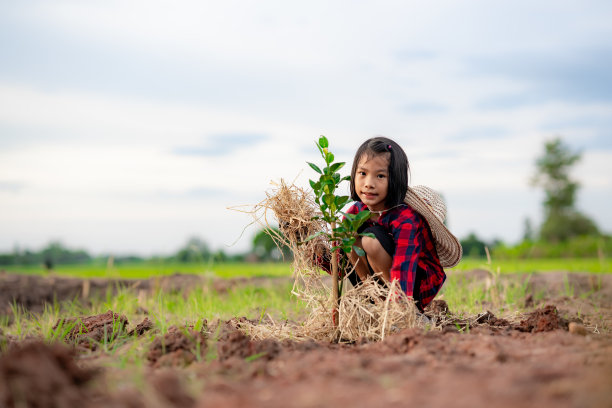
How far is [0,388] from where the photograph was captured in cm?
158

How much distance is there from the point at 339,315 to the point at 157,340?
1.09 metres

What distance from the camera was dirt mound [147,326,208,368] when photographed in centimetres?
224

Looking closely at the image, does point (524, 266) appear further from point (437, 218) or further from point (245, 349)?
point (245, 349)

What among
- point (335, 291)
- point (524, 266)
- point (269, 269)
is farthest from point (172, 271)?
point (335, 291)

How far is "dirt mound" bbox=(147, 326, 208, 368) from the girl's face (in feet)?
4.59

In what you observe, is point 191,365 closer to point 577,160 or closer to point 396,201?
point 396,201

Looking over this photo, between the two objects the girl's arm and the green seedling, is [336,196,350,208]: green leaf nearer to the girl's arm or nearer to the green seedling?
the green seedling

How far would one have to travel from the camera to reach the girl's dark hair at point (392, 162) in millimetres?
3148

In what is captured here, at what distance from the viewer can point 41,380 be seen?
5.33 feet

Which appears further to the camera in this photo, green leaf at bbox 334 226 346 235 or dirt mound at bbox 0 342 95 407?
green leaf at bbox 334 226 346 235

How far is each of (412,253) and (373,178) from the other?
1.78ft

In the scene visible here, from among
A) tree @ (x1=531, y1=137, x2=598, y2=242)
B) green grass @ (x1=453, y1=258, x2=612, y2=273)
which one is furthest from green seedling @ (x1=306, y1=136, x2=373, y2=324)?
tree @ (x1=531, y1=137, x2=598, y2=242)

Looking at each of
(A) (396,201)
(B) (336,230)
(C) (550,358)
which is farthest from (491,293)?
(C) (550,358)

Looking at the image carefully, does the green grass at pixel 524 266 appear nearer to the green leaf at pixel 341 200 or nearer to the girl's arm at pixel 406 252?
the girl's arm at pixel 406 252
